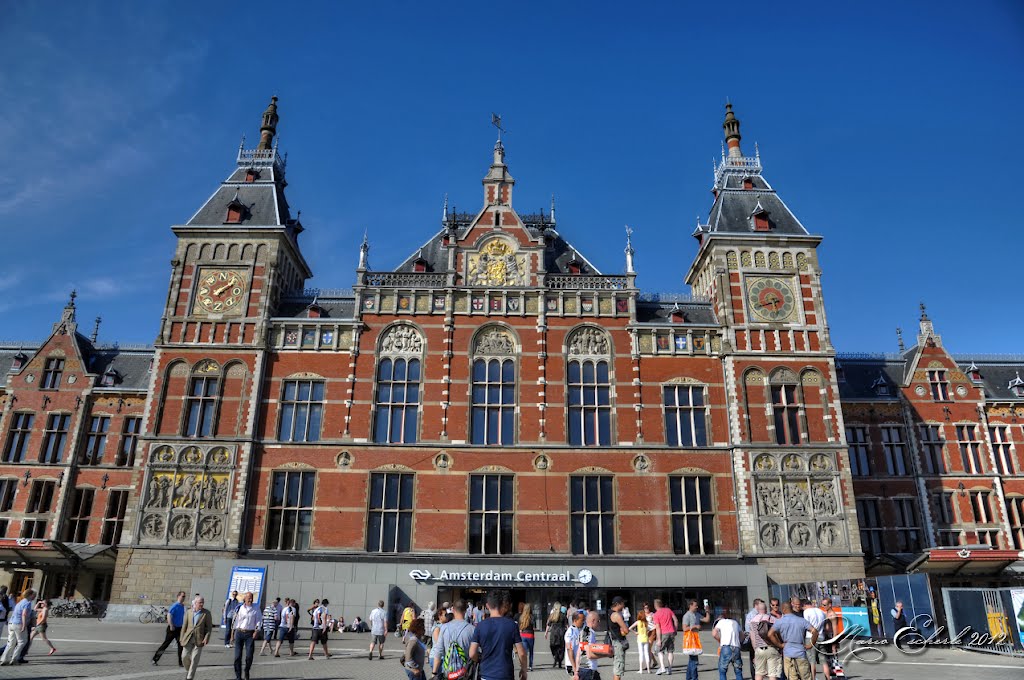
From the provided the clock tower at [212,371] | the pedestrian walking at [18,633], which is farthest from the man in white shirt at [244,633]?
the clock tower at [212,371]

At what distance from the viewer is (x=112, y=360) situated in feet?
131

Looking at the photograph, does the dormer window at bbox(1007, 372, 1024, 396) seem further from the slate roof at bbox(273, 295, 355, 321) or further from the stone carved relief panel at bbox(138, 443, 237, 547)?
the stone carved relief panel at bbox(138, 443, 237, 547)

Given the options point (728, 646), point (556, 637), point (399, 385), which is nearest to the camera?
point (728, 646)

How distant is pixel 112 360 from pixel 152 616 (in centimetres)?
1701

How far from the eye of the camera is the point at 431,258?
124 ft

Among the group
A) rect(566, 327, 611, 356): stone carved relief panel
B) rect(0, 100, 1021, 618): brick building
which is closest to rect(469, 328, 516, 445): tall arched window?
rect(0, 100, 1021, 618): brick building

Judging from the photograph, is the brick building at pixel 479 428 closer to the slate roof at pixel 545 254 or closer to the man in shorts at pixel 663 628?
the slate roof at pixel 545 254

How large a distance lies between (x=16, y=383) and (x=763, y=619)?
131 feet

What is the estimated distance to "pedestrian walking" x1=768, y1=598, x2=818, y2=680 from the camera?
12.4 m

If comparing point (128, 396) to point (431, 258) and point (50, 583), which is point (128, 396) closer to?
point (50, 583)

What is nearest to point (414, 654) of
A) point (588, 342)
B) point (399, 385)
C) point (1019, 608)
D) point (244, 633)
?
point (244, 633)

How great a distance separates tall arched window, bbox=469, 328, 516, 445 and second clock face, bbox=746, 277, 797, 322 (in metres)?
12.2

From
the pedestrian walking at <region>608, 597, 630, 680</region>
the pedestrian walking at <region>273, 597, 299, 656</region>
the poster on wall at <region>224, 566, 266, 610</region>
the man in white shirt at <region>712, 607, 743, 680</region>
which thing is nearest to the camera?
the pedestrian walking at <region>608, 597, 630, 680</region>

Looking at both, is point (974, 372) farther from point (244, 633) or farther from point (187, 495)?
point (187, 495)
